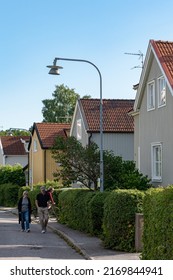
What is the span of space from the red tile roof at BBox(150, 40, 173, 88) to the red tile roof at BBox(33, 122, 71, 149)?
83.5 ft

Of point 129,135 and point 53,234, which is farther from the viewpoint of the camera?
point 129,135

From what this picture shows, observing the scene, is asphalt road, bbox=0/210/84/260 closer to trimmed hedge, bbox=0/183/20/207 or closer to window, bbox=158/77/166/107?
window, bbox=158/77/166/107

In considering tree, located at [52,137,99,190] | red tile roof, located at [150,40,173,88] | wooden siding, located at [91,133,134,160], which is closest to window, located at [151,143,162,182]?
tree, located at [52,137,99,190]

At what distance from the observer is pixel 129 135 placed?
119ft

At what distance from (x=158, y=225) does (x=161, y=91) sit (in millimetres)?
13187

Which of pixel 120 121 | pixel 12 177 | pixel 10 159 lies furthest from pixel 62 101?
pixel 120 121

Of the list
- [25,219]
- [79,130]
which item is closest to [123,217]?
[25,219]

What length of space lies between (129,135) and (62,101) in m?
51.8

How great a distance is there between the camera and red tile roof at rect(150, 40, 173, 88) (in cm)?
2147

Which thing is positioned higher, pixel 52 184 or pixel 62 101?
pixel 62 101

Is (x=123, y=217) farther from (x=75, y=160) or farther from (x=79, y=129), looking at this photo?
(x=79, y=129)

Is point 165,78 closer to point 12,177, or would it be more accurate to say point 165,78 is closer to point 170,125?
point 170,125

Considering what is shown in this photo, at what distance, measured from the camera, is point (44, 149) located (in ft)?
157

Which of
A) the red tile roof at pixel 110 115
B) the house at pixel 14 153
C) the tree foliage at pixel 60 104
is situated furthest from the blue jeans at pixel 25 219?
the tree foliage at pixel 60 104
